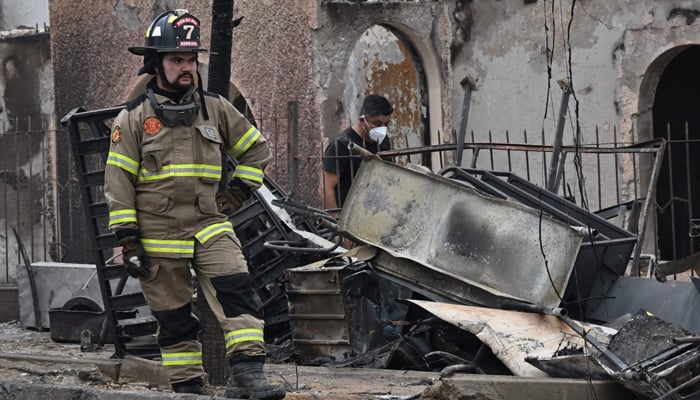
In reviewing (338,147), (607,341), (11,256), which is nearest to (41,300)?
(338,147)

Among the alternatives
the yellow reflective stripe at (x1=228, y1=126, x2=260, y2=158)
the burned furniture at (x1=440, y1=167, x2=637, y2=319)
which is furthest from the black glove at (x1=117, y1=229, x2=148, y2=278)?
the burned furniture at (x1=440, y1=167, x2=637, y2=319)

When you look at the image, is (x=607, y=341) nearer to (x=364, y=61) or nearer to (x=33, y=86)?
(x=364, y=61)

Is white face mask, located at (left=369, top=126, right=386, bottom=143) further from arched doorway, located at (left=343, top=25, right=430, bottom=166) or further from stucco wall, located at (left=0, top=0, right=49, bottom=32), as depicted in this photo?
stucco wall, located at (left=0, top=0, right=49, bottom=32)

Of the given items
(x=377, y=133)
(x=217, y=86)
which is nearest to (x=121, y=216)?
(x=217, y=86)

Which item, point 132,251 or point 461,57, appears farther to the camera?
point 461,57

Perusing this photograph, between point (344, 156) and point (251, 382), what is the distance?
12.9 feet

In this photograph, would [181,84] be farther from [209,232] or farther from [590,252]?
[590,252]

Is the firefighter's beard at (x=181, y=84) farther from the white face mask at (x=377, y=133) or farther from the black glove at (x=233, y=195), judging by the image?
the white face mask at (x=377, y=133)

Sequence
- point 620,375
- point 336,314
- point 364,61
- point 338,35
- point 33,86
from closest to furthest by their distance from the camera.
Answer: point 620,375 < point 336,314 < point 338,35 < point 364,61 < point 33,86

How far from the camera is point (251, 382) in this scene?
248 inches

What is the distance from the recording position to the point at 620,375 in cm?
614

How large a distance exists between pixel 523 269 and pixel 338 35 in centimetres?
589

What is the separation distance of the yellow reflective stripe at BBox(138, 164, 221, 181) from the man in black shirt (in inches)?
129

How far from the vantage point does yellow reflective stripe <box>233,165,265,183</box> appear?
22.0 feet
